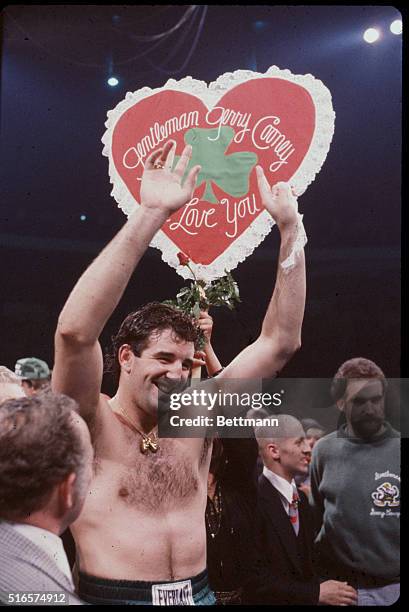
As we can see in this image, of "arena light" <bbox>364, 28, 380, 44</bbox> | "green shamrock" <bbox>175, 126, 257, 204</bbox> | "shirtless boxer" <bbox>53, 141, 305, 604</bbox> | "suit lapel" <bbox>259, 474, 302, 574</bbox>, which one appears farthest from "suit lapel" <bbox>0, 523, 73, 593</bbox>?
"arena light" <bbox>364, 28, 380, 44</bbox>

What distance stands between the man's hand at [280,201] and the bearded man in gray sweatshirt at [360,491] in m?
0.50

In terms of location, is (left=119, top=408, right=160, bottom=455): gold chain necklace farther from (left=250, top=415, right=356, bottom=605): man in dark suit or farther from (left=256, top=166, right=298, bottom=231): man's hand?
(left=256, top=166, right=298, bottom=231): man's hand

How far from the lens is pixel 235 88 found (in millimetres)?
2273

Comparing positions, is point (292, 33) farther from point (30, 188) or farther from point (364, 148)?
point (30, 188)

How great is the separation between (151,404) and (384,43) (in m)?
1.43

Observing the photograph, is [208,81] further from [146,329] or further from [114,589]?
[114,589]

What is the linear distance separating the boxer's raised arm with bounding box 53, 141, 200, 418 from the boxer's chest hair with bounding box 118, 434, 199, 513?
21 cm

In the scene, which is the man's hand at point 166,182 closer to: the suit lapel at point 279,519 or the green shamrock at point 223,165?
the green shamrock at point 223,165

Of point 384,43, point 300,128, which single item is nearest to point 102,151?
point 300,128

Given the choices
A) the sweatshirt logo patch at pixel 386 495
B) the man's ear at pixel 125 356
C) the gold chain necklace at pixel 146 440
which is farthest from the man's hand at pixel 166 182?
the sweatshirt logo patch at pixel 386 495

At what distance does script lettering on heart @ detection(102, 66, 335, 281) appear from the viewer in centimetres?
223

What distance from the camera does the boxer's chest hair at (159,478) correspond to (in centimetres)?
205

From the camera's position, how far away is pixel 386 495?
6.89 ft

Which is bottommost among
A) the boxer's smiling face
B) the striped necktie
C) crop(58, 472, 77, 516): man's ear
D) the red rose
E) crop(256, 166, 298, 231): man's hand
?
crop(58, 472, 77, 516): man's ear
